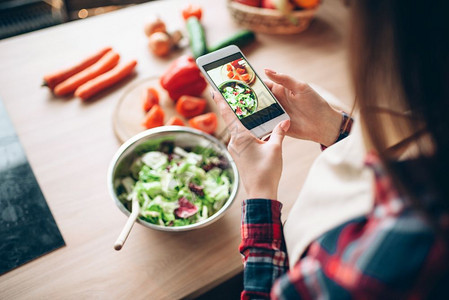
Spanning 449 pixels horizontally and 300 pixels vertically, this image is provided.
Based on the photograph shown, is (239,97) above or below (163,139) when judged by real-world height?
above

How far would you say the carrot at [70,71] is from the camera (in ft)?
3.76

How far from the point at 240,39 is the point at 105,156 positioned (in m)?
0.66

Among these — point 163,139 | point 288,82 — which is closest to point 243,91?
point 288,82

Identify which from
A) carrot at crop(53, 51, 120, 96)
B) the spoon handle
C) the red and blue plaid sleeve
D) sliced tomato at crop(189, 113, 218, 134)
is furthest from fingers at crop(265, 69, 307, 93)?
carrot at crop(53, 51, 120, 96)

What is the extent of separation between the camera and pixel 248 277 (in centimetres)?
69

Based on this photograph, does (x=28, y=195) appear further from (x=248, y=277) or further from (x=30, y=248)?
(x=248, y=277)

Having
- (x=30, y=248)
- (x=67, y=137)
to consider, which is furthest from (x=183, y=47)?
(x=30, y=248)

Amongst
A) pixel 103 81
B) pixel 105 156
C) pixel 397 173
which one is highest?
pixel 397 173

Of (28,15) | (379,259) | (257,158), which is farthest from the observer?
(28,15)

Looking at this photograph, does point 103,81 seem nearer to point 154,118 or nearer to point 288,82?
point 154,118

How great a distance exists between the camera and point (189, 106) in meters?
1.12

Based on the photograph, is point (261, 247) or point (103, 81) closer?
point (261, 247)

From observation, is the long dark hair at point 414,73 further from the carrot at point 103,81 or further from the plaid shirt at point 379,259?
the carrot at point 103,81

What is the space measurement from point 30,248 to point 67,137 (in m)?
0.35
